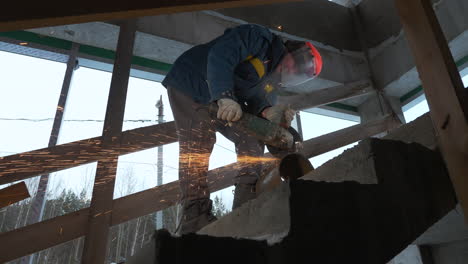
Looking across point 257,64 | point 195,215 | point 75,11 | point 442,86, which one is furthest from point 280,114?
point 75,11

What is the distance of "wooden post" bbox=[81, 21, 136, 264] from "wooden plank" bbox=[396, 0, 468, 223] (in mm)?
1834

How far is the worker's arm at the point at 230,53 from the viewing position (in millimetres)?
2143

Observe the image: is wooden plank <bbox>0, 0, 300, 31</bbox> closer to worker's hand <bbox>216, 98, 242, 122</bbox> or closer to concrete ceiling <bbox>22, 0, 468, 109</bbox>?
worker's hand <bbox>216, 98, 242, 122</bbox>

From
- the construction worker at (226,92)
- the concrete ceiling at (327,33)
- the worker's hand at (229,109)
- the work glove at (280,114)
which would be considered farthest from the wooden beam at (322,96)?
the worker's hand at (229,109)

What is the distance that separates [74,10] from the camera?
85cm

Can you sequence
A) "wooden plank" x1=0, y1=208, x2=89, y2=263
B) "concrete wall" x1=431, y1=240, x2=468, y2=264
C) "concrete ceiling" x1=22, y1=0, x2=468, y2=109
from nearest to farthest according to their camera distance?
"concrete wall" x1=431, y1=240, x2=468, y2=264 < "wooden plank" x1=0, y1=208, x2=89, y2=263 < "concrete ceiling" x1=22, y1=0, x2=468, y2=109

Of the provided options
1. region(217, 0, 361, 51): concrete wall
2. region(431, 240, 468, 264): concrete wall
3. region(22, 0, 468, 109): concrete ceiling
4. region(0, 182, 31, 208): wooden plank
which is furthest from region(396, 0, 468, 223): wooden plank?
region(217, 0, 361, 51): concrete wall

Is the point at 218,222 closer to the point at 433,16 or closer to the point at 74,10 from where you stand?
the point at 74,10

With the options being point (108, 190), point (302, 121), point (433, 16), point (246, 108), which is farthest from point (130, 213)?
point (302, 121)

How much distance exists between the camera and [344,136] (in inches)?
140

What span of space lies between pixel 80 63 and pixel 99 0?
11.0 feet

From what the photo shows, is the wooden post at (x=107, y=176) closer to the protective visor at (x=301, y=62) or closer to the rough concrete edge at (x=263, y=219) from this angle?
the rough concrete edge at (x=263, y=219)

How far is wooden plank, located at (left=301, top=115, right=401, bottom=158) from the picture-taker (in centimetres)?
339

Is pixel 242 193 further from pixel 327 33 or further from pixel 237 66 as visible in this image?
pixel 327 33
